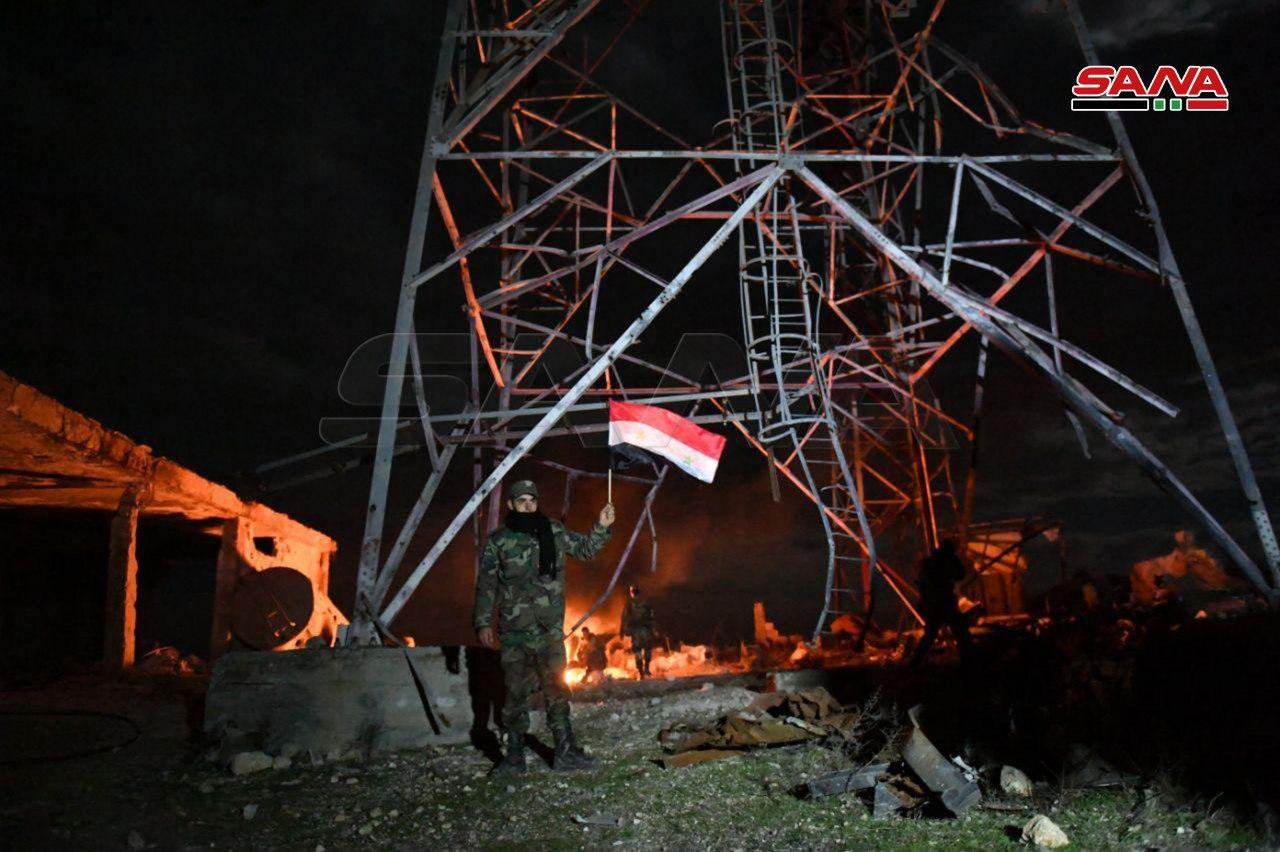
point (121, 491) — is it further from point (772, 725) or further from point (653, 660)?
point (772, 725)

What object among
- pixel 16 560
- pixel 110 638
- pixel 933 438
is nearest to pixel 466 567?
pixel 16 560

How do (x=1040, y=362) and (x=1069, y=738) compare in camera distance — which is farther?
(x=1040, y=362)

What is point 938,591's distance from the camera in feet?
26.5

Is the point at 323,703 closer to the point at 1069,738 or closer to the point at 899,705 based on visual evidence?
the point at 899,705

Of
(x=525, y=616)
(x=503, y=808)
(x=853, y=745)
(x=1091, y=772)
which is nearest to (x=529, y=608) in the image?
(x=525, y=616)

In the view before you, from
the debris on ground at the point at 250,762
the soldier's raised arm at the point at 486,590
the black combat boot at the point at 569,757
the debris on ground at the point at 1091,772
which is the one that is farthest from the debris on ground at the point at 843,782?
the debris on ground at the point at 250,762

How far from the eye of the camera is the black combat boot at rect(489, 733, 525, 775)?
5.14 metres

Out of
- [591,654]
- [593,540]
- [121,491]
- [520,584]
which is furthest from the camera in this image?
[591,654]

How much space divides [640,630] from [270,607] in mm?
6384

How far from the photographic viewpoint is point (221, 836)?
13.1 ft

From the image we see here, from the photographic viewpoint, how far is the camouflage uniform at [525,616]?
5363 mm

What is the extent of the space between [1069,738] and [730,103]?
26.7ft

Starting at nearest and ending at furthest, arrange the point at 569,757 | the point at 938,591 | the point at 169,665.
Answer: the point at 569,757 → the point at 938,591 → the point at 169,665

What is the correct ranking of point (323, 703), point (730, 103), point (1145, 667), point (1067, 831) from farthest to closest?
point (730, 103)
point (323, 703)
point (1145, 667)
point (1067, 831)
